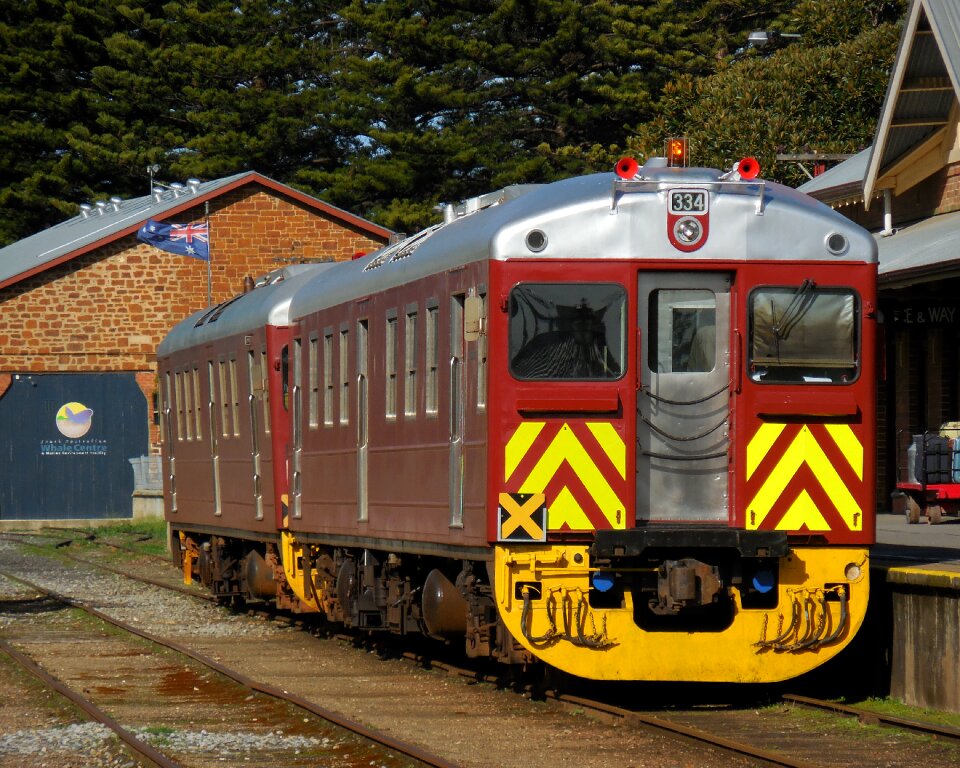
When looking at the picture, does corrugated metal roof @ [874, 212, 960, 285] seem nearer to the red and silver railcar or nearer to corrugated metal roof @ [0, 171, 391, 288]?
the red and silver railcar

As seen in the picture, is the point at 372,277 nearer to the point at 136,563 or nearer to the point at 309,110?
the point at 136,563

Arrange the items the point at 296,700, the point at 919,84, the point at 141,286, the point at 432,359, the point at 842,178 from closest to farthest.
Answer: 1. the point at 296,700
2. the point at 432,359
3. the point at 919,84
4. the point at 842,178
5. the point at 141,286

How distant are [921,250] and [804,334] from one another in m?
8.38

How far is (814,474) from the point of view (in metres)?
11.3

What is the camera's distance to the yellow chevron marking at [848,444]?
11.4 m

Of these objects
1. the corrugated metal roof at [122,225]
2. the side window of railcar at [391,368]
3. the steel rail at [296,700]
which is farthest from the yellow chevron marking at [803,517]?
the corrugated metal roof at [122,225]

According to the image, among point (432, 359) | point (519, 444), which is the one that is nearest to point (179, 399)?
point (432, 359)

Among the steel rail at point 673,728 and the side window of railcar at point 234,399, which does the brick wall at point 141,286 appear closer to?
the side window of railcar at point 234,399

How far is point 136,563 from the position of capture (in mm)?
28875

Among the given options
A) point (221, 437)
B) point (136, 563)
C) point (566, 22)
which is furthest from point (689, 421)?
point (566, 22)

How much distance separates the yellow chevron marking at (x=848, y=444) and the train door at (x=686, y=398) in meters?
0.67

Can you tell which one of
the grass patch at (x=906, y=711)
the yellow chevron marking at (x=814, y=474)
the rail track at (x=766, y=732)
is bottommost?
the grass patch at (x=906, y=711)

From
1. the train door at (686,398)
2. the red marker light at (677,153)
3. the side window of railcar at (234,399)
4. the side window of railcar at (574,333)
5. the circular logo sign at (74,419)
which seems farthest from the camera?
the circular logo sign at (74,419)

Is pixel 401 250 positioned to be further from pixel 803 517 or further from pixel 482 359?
pixel 803 517
